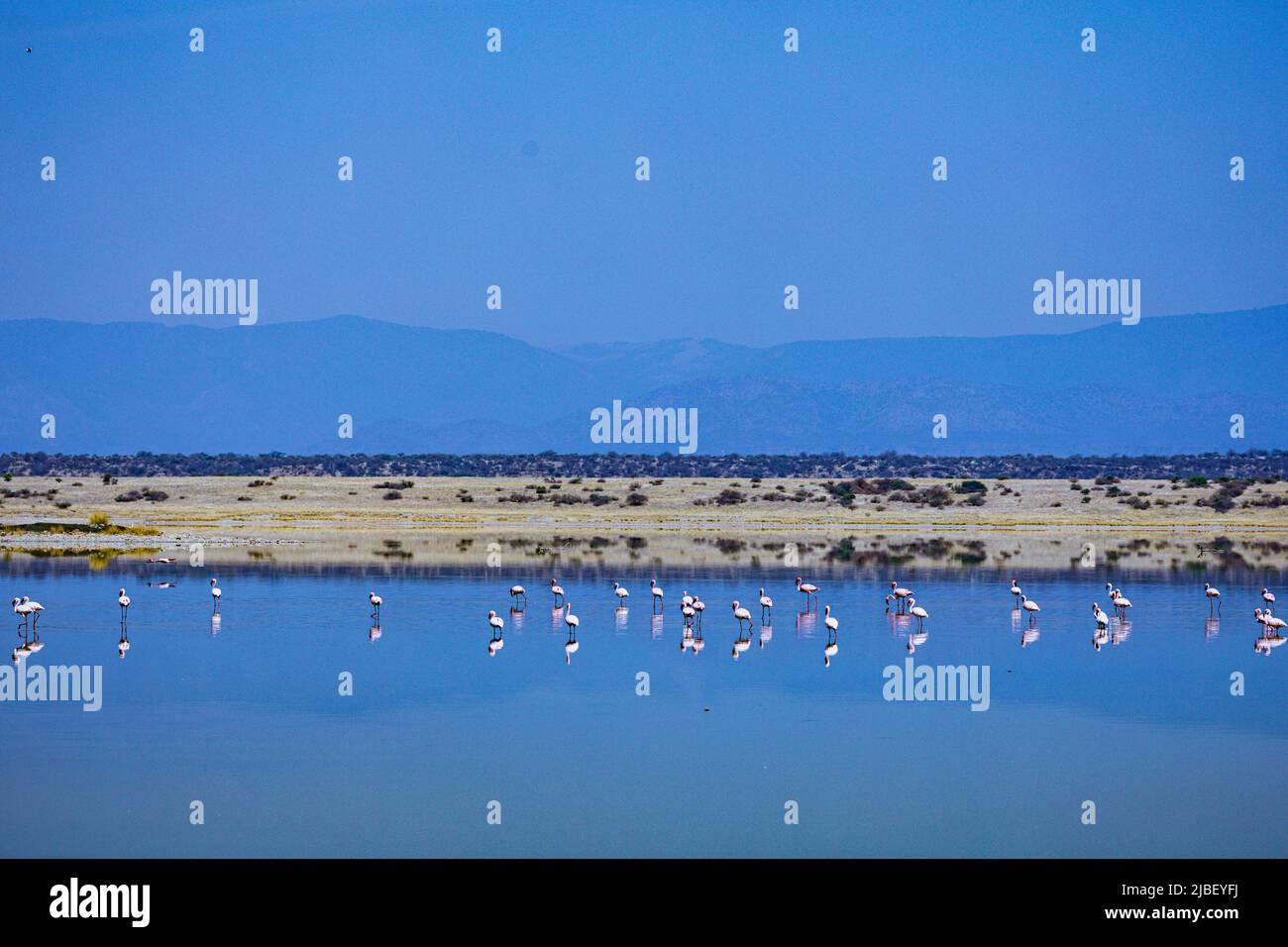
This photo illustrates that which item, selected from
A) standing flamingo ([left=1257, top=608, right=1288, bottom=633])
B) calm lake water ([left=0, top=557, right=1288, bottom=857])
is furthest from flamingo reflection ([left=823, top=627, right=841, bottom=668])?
standing flamingo ([left=1257, top=608, right=1288, bottom=633])

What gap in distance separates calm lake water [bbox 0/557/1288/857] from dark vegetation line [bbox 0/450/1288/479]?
2836 inches

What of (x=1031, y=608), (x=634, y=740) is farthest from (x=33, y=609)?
(x=1031, y=608)

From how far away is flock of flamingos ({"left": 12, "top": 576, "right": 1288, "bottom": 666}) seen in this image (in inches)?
971

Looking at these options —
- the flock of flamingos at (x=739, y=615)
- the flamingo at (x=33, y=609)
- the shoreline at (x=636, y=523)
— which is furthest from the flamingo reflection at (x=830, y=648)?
the shoreline at (x=636, y=523)

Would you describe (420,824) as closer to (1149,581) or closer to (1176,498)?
(1149,581)

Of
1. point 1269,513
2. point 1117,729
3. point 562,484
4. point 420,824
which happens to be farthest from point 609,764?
point 562,484

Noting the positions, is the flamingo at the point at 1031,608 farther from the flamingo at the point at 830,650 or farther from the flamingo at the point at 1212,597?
the flamingo at the point at 830,650

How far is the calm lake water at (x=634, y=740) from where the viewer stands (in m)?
13.4

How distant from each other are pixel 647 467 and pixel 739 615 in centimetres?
8148

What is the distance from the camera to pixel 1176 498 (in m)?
67.8

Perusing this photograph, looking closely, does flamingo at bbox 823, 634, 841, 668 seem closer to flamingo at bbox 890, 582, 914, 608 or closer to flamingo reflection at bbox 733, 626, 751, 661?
flamingo reflection at bbox 733, 626, 751, 661

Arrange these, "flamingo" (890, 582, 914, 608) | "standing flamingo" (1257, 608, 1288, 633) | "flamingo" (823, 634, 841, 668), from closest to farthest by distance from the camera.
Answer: "flamingo" (823, 634, 841, 668)
"standing flamingo" (1257, 608, 1288, 633)
"flamingo" (890, 582, 914, 608)

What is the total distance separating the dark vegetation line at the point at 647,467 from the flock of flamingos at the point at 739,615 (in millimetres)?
66675
